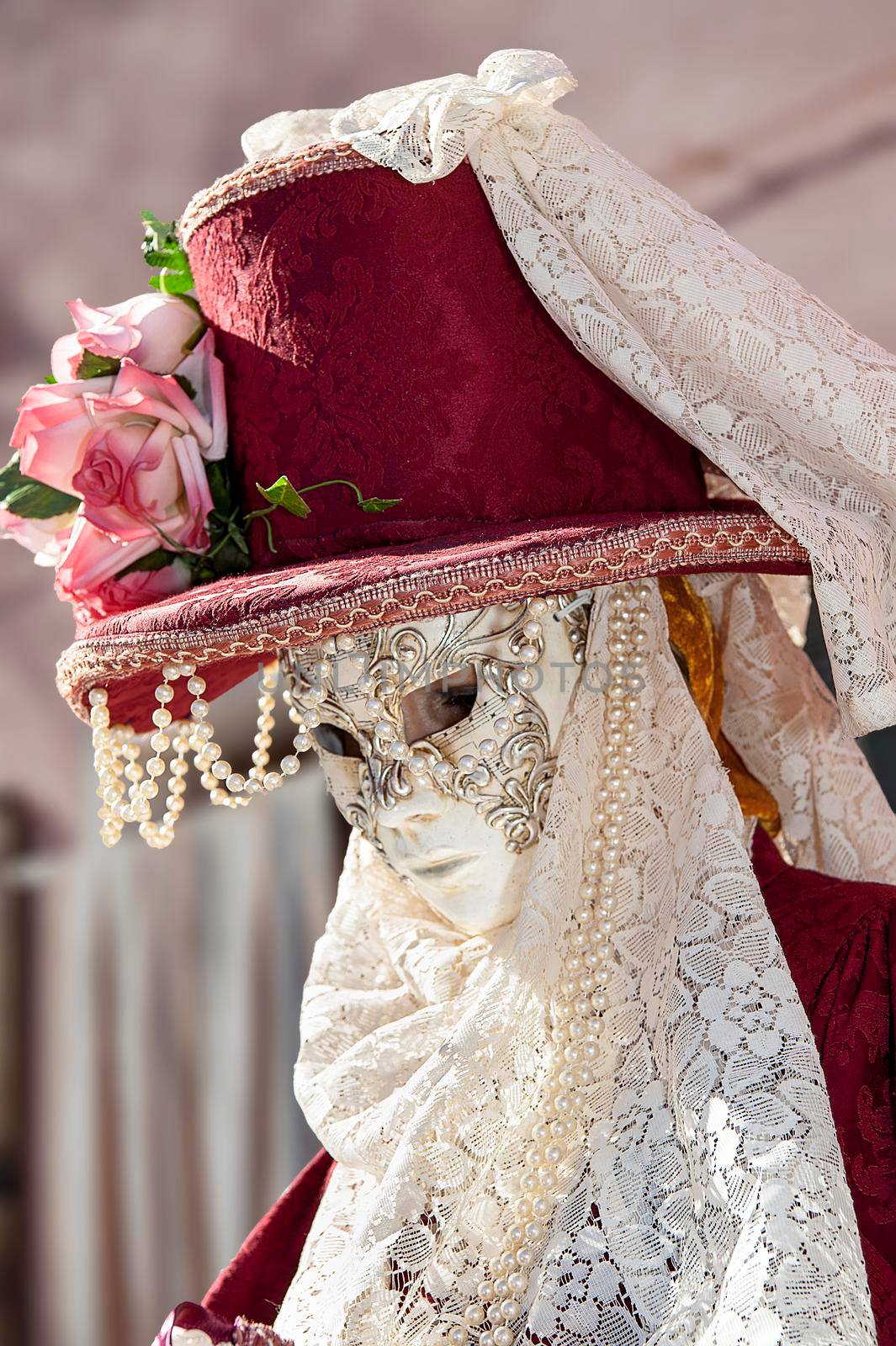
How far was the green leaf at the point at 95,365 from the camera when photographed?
3.83 ft

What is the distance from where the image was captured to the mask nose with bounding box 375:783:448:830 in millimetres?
1117

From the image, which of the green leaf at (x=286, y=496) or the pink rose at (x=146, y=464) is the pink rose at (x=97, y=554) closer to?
the pink rose at (x=146, y=464)

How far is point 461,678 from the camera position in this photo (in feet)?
3.69

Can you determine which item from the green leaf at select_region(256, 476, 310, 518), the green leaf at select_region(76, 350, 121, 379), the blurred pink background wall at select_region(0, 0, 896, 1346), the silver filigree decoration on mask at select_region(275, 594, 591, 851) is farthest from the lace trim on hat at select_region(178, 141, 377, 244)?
the blurred pink background wall at select_region(0, 0, 896, 1346)

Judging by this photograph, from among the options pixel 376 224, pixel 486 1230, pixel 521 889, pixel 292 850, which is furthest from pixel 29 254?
pixel 486 1230

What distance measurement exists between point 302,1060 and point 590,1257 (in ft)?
1.39

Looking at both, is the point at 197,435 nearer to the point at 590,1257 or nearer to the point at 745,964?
the point at 745,964

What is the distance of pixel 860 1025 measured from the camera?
39.5 inches

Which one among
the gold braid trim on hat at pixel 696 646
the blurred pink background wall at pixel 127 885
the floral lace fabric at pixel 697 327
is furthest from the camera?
the blurred pink background wall at pixel 127 885

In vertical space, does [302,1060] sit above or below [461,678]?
below

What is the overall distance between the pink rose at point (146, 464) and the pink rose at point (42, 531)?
106mm

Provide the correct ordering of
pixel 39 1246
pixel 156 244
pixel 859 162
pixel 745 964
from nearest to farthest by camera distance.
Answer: pixel 745 964 < pixel 156 244 < pixel 859 162 < pixel 39 1246

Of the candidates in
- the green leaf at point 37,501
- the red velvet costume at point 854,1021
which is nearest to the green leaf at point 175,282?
the green leaf at point 37,501

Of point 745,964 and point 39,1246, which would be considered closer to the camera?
point 745,964
